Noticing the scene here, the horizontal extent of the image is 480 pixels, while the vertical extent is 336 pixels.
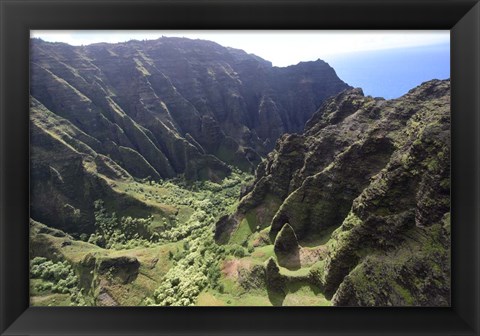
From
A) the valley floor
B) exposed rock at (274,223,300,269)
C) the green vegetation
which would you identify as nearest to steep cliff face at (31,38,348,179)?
the valley floor

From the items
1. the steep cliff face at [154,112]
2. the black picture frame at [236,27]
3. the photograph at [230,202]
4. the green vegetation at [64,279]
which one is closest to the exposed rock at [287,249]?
the photograph at [230,202]

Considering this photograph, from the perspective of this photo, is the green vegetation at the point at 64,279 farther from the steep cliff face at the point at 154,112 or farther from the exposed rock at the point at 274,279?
the steep cliff face at the point at 154,112

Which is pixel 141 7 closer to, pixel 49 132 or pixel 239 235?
pixel 239 235

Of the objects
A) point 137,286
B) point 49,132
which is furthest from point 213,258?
point 49,132

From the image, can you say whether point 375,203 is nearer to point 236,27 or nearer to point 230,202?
point 236,27

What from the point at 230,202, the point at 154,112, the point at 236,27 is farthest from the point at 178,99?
the point at 236,27

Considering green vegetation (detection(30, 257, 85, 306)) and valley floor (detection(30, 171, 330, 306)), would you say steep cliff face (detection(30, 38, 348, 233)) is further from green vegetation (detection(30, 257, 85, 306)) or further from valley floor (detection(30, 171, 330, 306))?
Answer: green vegetation (detection(30, 257, 85, 306))

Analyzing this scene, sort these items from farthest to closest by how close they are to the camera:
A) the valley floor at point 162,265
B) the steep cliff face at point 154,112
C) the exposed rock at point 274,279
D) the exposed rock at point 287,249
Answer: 1. the steep cliff face at point 154,112
2. the exposed rock at point 287,249
3. the valley floor at point 162,265
4. the exposed rock at point 274,279
